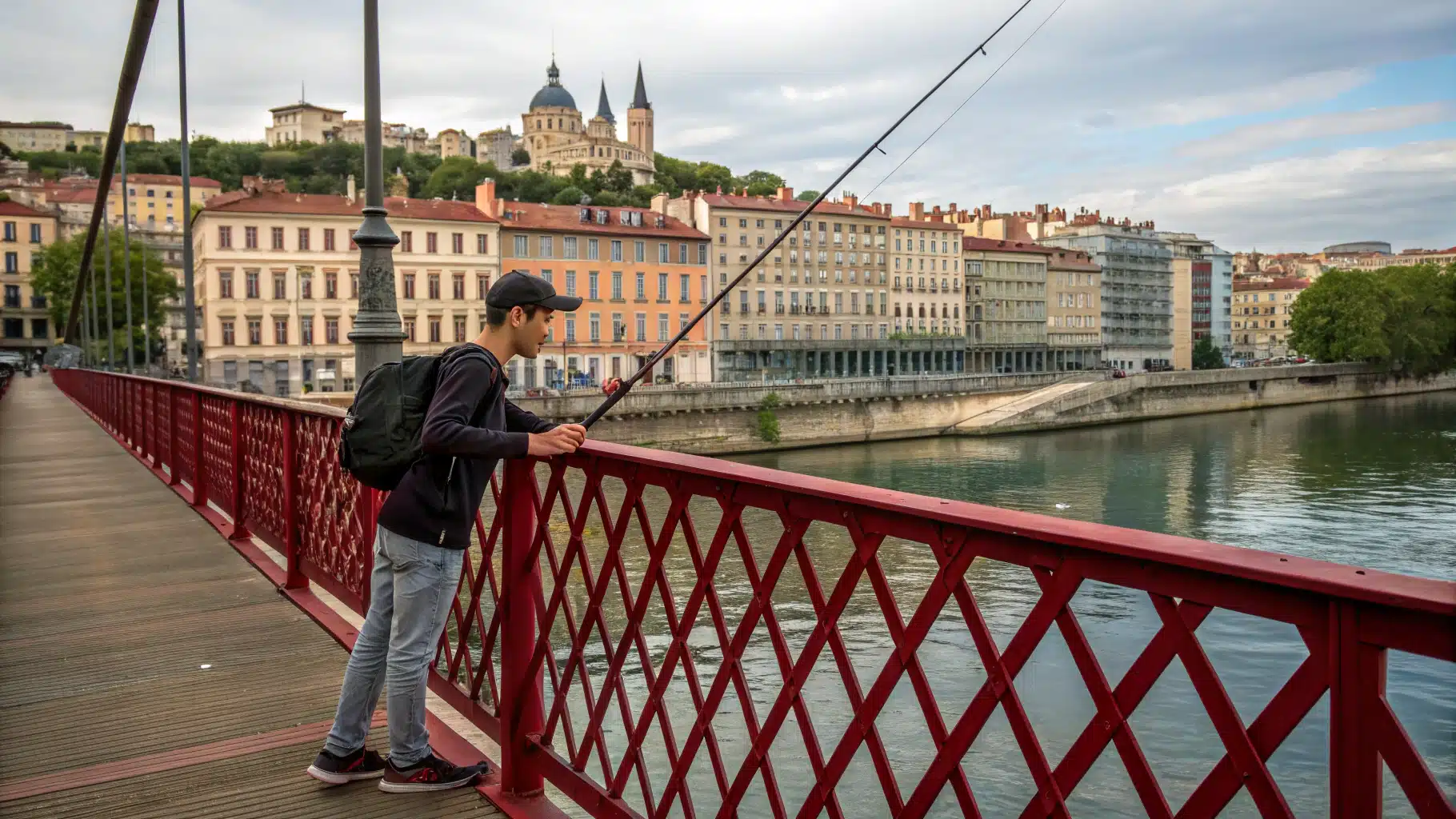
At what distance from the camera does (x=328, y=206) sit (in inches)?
2197

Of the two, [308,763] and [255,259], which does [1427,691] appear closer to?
[308,763]

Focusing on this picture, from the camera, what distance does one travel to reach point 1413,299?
79.9 m

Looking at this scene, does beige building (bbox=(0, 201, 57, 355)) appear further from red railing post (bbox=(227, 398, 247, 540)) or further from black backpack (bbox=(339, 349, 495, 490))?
black backpack (bbox=(339, 349, 495, 490))

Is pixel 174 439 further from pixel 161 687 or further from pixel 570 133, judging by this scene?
pixel 570 133

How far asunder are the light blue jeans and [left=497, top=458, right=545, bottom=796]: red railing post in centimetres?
16

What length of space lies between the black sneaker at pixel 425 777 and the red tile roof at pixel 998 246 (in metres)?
85.1

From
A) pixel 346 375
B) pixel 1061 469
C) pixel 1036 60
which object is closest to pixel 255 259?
pixel 346 375

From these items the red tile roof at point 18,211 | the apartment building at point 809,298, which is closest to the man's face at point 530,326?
the apartment building at point 809,298

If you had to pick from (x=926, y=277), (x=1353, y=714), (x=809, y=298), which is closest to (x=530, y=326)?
(x=1353, y=714)

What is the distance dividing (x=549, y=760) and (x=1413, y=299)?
8972 cm

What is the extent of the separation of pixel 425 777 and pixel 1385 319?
290 ft

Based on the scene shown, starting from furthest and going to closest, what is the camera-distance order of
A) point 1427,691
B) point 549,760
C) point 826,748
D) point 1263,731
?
1. point 1427,691
2. point 826,748
3. point 549,760
4. point 1263,731

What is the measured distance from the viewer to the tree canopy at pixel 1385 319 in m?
78.3

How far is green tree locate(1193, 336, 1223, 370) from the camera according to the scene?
113 m
